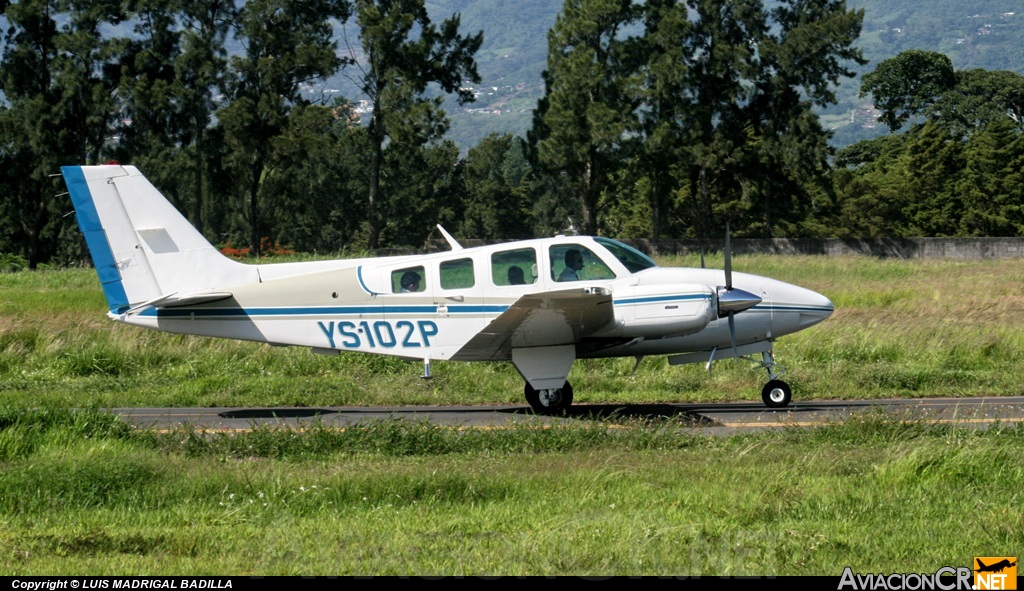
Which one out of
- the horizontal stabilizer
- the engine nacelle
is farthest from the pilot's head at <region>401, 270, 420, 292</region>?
the engine nacelle

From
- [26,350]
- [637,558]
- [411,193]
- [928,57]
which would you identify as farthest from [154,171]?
[928,57]

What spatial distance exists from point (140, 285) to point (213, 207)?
66.2m

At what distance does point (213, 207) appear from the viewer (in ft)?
255

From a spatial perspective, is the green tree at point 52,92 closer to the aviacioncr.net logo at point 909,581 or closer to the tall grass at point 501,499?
the tall grass at point 501,499

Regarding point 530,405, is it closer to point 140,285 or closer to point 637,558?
point 140,285

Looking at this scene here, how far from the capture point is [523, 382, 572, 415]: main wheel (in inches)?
547

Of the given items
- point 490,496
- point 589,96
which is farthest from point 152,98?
point 490,496

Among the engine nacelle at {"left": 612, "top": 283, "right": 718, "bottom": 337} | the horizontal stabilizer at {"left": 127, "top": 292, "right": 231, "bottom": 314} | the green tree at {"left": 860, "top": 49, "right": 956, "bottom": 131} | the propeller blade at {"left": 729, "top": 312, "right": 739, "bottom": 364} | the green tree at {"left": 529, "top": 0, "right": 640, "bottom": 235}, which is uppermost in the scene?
the green tree at {"left": 860, "top": 49, "right": 956, "bottom": 131}

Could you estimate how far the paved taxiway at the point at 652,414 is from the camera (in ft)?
39.7

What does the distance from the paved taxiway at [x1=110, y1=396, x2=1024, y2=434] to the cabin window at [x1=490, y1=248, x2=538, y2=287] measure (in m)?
1.74

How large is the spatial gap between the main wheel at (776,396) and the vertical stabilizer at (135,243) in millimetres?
7107

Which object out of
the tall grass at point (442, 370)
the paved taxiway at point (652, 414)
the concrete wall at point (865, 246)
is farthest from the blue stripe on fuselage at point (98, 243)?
the concrete wall at point (865, 246)

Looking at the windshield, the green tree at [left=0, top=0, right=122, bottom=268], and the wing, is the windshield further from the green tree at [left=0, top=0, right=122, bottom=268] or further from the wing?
the green tree at [left=0, top=0, right=122, bottom=268]

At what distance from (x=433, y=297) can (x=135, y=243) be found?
417cm
